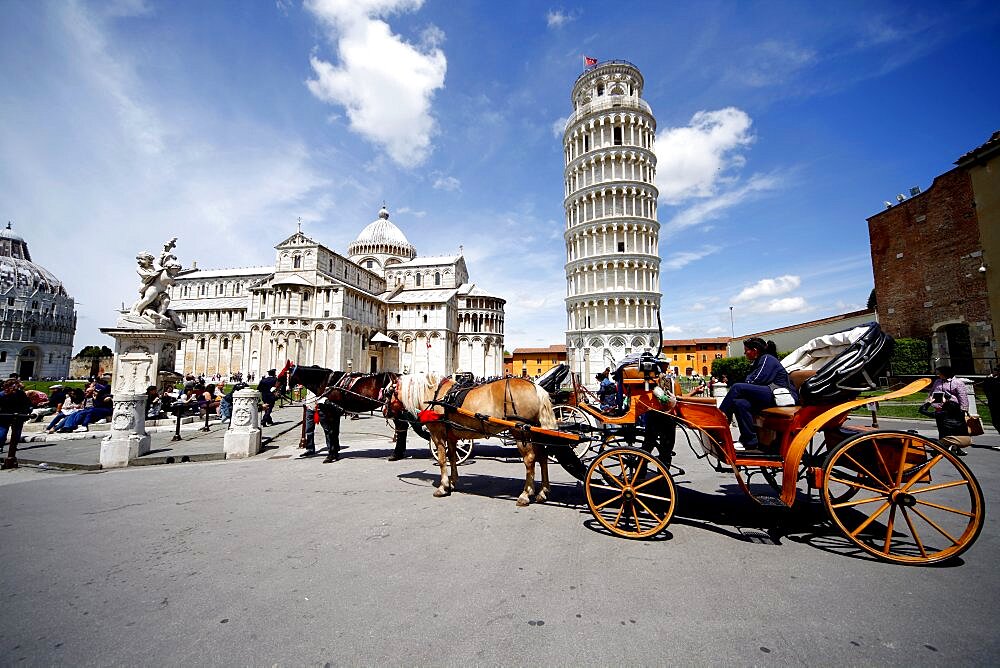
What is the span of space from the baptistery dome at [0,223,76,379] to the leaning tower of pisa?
86421 millimetres

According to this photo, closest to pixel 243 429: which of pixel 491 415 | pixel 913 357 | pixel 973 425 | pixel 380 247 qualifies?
pixel 491 415

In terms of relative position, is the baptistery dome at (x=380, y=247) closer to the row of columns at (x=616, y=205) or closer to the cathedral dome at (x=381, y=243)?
the cathedral dome at (x=381, y=243)

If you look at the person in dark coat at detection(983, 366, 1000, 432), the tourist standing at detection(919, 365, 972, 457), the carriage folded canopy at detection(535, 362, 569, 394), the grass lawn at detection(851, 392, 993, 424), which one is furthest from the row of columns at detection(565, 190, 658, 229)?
the carriage folded canopy at detection(535, 362, 569, 394)

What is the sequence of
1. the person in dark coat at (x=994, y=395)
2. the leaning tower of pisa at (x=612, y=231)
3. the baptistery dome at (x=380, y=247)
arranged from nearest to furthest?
the person in dark coat at (x=994, y=395)
the leaning tower of pisa at (x=612, y=231)
the baptistery dome at (x=380, y=247)

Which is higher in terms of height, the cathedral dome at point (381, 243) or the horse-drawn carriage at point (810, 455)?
the cathedral dome at point (381, 243)

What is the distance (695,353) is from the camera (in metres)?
71.5

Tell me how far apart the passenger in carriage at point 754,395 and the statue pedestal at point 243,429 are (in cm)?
962

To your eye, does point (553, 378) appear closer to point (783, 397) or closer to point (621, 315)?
point (783, 397)

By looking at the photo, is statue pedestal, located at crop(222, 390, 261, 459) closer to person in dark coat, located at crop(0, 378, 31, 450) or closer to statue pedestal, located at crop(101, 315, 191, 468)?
statue pedestal, located at crop(101, 315, 191, 468)

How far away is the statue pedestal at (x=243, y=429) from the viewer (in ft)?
29.2

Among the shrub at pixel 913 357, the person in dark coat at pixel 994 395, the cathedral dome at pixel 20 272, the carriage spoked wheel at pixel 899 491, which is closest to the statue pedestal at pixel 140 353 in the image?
the carriage spoked wheel at pixel 899 491

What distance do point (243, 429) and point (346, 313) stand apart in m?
39.6

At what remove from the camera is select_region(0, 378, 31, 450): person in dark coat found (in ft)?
25.6

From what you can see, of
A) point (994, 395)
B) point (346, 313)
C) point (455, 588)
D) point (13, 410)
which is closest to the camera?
point (455, 588)
